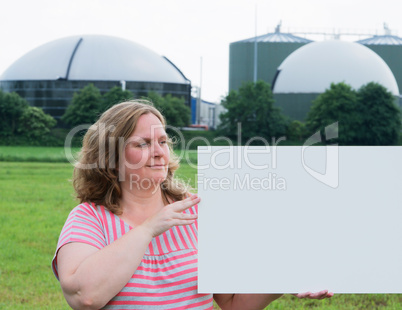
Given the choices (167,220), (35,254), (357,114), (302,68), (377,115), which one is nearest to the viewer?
(167,220)

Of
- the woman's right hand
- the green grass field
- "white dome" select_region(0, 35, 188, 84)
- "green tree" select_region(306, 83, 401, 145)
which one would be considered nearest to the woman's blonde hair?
the woman's right hand

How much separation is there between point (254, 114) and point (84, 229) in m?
45.3

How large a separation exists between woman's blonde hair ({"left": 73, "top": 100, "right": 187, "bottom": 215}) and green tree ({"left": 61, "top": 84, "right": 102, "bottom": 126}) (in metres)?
44.1

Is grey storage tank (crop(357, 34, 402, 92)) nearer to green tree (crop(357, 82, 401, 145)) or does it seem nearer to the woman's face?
green tree (crop(357, 82, 401, 145))

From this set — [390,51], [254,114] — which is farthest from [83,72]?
[390,51]

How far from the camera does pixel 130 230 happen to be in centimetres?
218

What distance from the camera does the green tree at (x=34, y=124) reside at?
1779 inches

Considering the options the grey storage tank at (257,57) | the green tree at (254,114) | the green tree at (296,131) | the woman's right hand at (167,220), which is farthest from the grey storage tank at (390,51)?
the woman's right hand at (167,220)

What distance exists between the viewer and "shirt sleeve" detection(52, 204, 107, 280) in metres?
2.22

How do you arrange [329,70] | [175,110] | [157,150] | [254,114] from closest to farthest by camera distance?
1. [157,150]
2. [254,114]
3. [175,110]
4. [329,70]

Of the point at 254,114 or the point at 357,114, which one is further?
the point at 254,114

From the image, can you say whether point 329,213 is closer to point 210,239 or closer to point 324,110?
point 210,239

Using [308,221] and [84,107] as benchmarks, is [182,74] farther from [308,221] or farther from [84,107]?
[308,221]

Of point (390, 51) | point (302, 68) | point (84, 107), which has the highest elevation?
point (390, 51)
